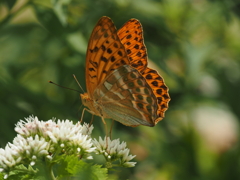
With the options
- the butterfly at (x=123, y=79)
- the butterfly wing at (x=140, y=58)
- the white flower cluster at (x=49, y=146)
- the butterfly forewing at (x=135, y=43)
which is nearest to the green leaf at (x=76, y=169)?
the white flower cluster at (x=49, y=146)

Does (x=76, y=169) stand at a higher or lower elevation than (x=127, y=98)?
lower

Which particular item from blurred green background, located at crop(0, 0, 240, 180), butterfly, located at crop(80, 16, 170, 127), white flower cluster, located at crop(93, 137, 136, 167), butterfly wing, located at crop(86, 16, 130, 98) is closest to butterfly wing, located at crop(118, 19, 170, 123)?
butterfly, located at crop(80, 16, 170, 127)

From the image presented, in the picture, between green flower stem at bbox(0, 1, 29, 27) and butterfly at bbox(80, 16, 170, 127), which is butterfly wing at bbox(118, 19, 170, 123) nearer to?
butterfly at bbox(80, 16, 170, 127)

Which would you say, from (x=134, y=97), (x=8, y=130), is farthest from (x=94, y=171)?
(x=8, y=130)

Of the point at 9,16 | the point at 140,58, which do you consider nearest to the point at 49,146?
the point at 140,58

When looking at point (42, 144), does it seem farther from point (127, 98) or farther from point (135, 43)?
point (135, 43)

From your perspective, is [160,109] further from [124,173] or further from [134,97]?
[124,173]

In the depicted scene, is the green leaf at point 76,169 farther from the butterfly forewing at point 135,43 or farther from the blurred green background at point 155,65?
the blurred green background at point 155,65
